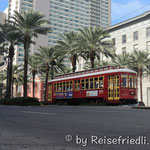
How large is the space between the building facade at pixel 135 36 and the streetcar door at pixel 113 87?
23.3 m

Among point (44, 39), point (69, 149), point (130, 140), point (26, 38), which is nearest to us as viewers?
point (69, 149)

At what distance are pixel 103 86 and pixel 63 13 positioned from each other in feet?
387

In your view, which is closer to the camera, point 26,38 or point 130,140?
point 130,140

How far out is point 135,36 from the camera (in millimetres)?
49750

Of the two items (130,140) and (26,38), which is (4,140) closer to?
(130,140)

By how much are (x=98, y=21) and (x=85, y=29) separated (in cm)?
11903

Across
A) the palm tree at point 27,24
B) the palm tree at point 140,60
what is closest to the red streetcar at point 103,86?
the palm tree at point 27,24

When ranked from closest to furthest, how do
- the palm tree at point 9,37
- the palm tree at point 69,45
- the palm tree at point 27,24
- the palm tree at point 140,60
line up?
the palm tree at point 27,24
the palm tree at point 9,37
the palm tree at point 69,45
the palm tree at point 140,60

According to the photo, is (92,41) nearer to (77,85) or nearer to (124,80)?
(77,85)

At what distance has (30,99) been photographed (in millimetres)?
30547

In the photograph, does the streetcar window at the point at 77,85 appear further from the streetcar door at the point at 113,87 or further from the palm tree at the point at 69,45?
the palm tree at the point at 69,45

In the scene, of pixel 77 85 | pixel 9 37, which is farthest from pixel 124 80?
pixel 9 37

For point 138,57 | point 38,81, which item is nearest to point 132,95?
point 138,57

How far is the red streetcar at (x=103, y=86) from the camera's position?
23.4 m
